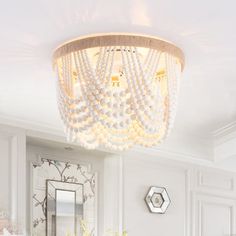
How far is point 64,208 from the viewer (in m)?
4.59

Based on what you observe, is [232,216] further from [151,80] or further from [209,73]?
[151,80]

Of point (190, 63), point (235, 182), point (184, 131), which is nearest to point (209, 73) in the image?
point (190, 63)

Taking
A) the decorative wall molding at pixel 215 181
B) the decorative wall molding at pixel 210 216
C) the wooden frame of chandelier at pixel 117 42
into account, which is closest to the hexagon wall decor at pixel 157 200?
the decorative wall molding at pixel 210 216

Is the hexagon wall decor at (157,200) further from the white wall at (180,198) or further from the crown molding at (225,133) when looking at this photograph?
the crown molding at (225,133)

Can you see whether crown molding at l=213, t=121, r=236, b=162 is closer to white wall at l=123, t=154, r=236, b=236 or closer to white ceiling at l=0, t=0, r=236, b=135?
white wall at l=123, t=154, r=236, b=236

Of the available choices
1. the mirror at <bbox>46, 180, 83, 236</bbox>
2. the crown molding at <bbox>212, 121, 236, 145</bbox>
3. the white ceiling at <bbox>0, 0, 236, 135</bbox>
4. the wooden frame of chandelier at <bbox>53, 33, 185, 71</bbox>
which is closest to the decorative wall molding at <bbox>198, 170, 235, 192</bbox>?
the crown molding at <bbox>212, 121, 236, 145</bbox>

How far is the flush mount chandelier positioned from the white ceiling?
0.07 m

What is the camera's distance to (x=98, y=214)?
4922 millimetres

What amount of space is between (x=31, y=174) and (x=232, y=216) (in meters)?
2.56

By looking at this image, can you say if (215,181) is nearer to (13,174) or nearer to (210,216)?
(210,216)

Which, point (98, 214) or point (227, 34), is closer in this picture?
point (227, 34)

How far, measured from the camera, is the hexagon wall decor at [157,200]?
16.5ft

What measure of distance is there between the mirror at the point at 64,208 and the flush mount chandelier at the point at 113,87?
1.72m

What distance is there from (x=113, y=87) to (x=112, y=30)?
1.24 feet
